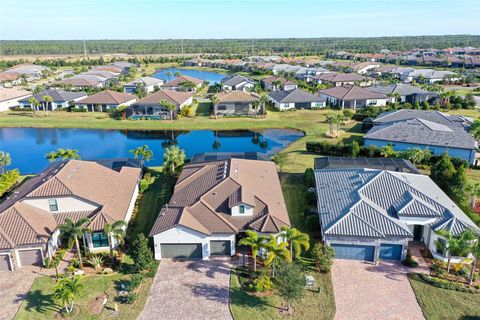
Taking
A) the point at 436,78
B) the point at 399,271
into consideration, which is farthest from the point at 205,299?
the point at 436,78

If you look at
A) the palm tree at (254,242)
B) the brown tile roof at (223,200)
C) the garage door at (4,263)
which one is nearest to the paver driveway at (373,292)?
the palm tree at (254,242)

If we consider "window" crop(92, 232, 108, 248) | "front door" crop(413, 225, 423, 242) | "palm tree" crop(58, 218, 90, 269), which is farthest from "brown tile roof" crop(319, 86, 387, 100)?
"palm tree" crop(58, 218, 90, 269)

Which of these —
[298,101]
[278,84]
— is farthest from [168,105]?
[278,84]

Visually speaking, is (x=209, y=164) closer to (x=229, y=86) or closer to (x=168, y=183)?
(x=168, y=183)

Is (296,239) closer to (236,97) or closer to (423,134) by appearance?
(423,134)

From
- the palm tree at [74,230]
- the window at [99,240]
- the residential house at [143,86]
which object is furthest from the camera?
the residential house at [143,86]

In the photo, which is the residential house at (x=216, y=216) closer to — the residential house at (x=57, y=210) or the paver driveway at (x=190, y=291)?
the paver driveway at (x=190, y=291)
